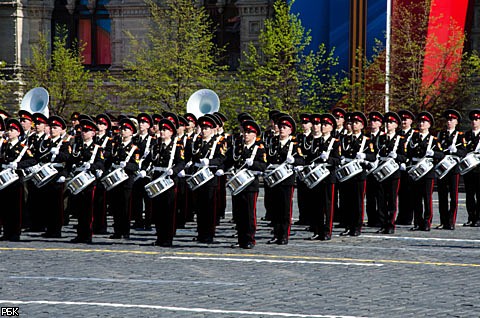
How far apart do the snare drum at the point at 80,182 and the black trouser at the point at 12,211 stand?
1.00m

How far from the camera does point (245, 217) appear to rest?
Answer: 16219 millimetres

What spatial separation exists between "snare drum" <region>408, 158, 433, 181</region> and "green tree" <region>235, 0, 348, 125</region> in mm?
19817

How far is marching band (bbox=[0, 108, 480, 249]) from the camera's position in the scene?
16516 mm

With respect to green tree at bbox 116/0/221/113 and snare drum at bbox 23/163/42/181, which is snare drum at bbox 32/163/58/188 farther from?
green tree at bbox 116/0/221/113

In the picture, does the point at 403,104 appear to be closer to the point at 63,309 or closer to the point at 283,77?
the point at 283,77

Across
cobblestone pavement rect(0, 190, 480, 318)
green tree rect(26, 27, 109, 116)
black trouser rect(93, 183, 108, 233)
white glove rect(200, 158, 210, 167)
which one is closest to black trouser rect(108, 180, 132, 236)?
black trouser rect(93, 183, 108, 233)

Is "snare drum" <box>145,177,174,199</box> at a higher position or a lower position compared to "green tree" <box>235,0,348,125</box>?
lower

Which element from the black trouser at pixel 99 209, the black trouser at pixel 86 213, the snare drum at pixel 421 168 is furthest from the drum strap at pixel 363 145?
A: the black trouser at pixel 86 213

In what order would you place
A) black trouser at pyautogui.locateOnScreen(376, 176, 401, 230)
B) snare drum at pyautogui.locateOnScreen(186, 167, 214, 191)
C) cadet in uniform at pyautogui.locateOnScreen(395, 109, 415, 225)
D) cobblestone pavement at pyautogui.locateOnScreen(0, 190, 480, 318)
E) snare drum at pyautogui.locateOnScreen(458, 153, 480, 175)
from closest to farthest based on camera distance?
1. cobblestone pavement at pyautogui.locateOnScreen(0, 190, 480, 318)
2. snare drum at pyautogui.locateOnScreen(186, 167, 214, 191)
3. black trouser at pyautogui.locateOnScreen(376, 176, 401, 230)
4. snare drum at pyautogui.locateOnScreen(458, 153, 480, 175)
5. cadet in uniform at pyautogui.locateOnScreen(395, 109, 415, 225)

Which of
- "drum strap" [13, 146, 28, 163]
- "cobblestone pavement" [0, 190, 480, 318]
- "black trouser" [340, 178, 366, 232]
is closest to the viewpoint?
"cobblestone pavement" [0, 190, 480, 318]

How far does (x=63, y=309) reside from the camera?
11.1 m

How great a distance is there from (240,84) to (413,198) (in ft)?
70.1

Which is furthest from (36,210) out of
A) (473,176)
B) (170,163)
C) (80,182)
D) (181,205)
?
(473,176)

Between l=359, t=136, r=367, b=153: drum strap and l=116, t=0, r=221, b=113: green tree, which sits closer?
l=359, t=136, r=367, b=153: drum strap
